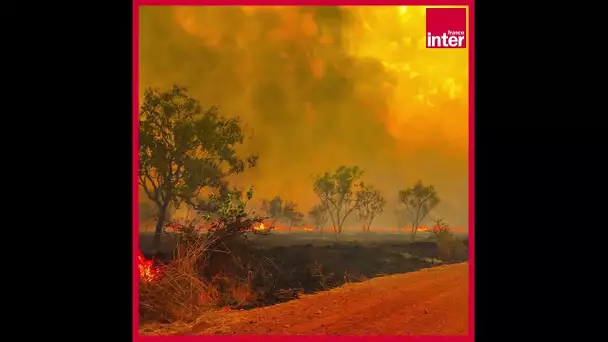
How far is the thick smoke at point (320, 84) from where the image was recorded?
5738mm

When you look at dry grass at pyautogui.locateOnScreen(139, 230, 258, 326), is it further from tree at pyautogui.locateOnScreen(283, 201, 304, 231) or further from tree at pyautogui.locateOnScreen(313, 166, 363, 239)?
tree at pyautogui.locateOnScreen(313, 166, 363, 239)

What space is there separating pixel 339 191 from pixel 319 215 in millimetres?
346

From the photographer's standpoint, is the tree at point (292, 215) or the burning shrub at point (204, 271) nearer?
the burning shrub at point (204, 271)

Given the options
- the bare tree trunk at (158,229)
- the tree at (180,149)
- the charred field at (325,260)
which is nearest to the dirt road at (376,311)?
the charred field at (325,260)

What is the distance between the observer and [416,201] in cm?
582

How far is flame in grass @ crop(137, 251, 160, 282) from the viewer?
5.62 m

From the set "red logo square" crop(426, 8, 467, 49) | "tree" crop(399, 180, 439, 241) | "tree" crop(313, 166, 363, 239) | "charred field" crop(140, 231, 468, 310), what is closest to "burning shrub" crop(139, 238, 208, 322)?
"charred field" crop(140, 231, 468, 310)

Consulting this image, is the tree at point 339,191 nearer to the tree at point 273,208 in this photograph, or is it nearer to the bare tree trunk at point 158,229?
the tree at point 273,208

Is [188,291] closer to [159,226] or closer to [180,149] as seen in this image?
[159,226]

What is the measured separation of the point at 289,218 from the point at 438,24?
2.59 meters

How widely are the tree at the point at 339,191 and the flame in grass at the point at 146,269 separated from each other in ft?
6.12

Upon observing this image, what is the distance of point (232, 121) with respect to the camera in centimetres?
584
